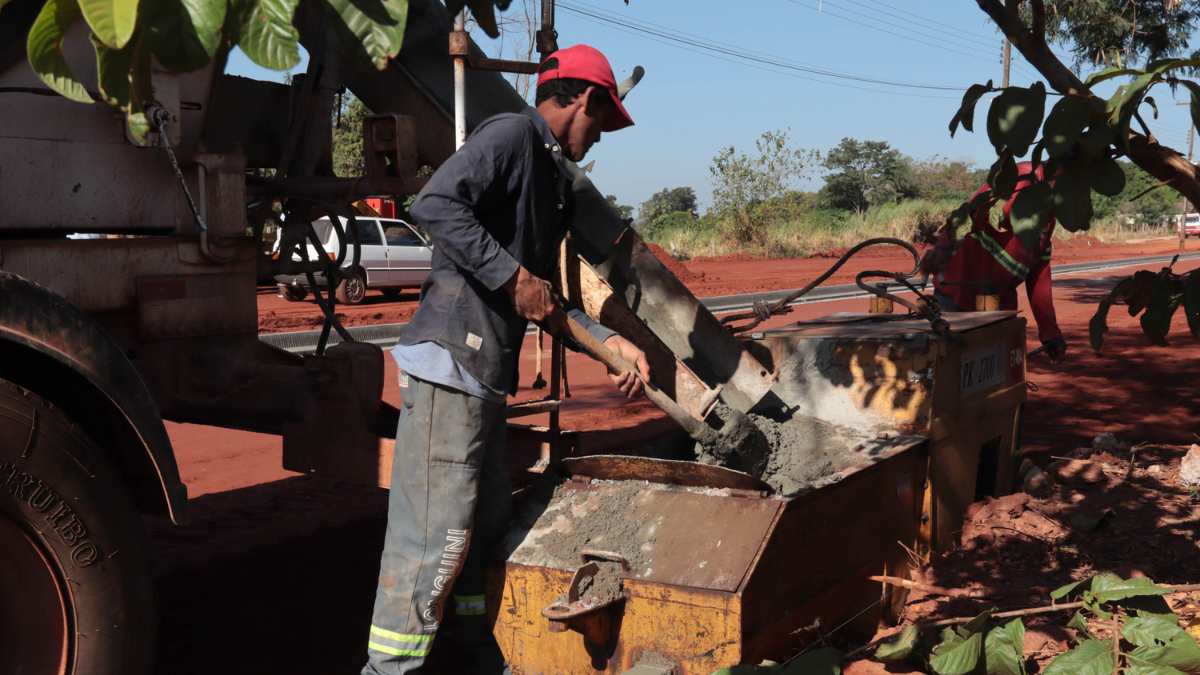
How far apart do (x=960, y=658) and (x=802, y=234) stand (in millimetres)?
35737

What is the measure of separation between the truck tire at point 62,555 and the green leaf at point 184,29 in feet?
5.67

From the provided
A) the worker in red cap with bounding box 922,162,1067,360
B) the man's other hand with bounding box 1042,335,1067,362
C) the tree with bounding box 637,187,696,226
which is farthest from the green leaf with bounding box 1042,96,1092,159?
the tree with bounding box 637,187,696,226

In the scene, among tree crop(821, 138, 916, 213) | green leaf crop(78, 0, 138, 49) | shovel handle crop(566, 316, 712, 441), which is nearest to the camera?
green leaf crop(78, 0, 138, 49)

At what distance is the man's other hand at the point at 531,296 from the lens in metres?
3.28

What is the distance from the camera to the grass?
35969 millimetres

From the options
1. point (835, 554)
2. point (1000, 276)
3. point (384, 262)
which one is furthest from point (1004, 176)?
point (384, 262)

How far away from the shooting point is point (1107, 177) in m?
2.79

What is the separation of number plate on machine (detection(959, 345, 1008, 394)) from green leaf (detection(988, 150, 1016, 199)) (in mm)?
1764

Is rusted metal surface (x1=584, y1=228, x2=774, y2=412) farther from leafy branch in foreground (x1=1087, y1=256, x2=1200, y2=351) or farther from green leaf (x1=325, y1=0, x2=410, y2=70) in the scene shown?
green leaf (x1=325, y1=0, x2=410, y2=70)

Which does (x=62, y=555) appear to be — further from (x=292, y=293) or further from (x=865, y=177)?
(x=865, y=177)

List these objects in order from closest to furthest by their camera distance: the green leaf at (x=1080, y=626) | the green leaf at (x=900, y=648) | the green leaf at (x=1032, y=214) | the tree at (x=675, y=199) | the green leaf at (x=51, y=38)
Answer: the green leaf at (x=51, y=38), the green leaf at (x=1032, y=214), the green leaf at (x=1080, y=626), the green leaf at (x=900, y=648), the tree at (x=675, y=199)

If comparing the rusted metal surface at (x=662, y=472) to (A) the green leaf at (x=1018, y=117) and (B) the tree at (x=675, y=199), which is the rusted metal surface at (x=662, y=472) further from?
(B) the tree at (x=675, y=199)

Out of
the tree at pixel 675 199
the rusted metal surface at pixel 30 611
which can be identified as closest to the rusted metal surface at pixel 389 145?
the rusted metal surface at pixel 30 611

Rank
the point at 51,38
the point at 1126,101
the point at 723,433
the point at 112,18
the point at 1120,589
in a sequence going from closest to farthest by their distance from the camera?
the point at 112,18, the point at 51,38, the point at 1126,101, the point at 1120,589, the point at 723,433
